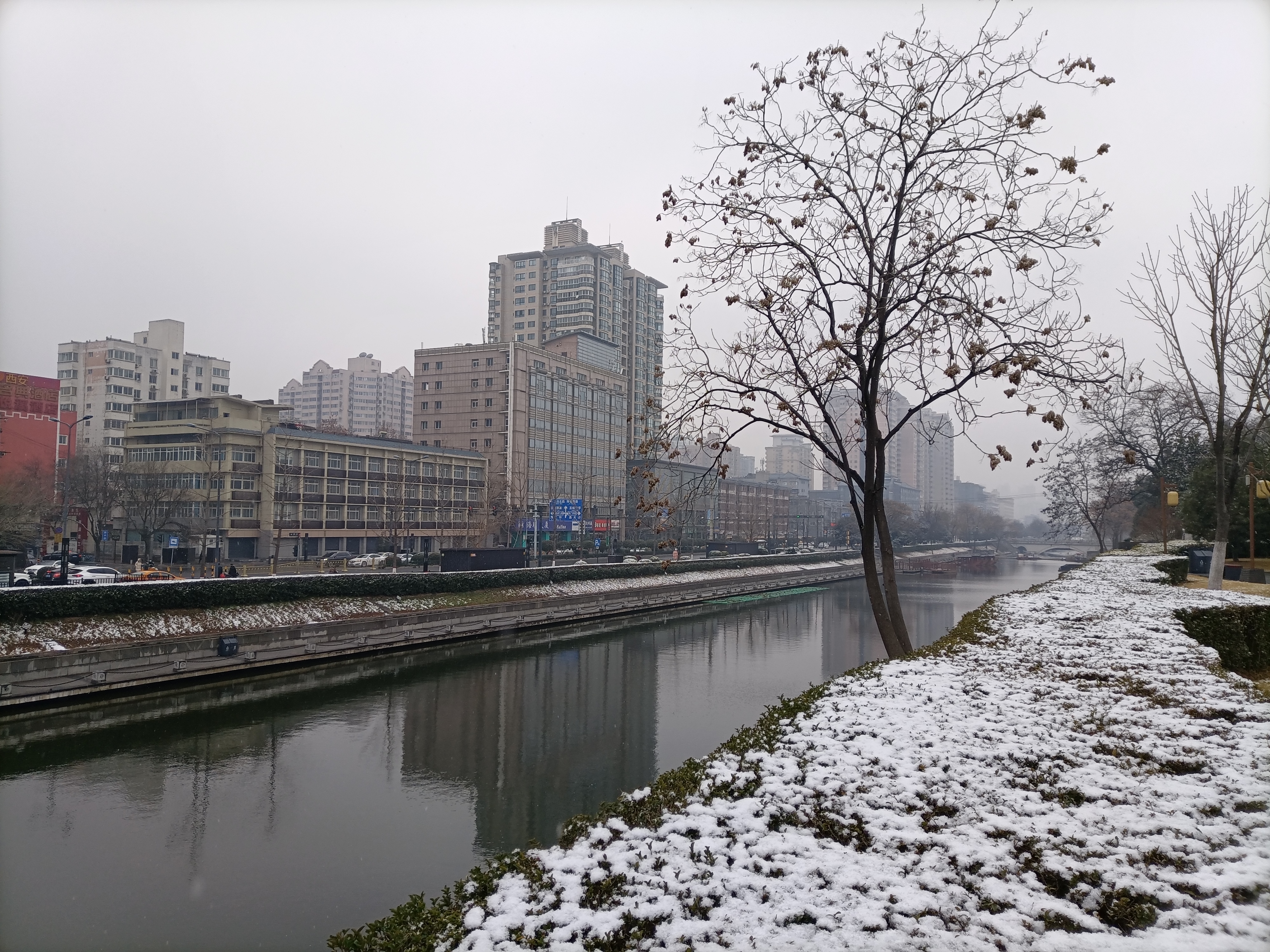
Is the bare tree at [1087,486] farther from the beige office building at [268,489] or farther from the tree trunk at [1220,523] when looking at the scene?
the beige office building at [268,489]

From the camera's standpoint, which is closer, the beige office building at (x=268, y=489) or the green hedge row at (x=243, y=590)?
the green hedge row at (x=243, y=590)

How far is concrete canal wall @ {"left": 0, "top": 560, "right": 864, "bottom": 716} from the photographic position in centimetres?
1655

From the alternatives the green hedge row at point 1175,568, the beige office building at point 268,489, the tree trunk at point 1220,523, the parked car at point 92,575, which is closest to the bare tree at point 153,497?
the beige office building at point 268,489

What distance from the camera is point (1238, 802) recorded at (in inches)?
166

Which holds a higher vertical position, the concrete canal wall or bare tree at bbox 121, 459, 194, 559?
bare tree at bbox 121, 459, 194, 559

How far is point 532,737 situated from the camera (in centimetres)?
1603

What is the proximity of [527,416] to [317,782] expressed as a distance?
55.4 meters

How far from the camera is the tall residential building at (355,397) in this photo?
501 feet

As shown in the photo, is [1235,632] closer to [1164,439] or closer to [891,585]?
[891,585]

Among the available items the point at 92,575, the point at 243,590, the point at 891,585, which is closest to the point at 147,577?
the point at 92,575

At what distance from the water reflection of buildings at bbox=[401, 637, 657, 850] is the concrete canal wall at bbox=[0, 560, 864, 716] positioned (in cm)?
384

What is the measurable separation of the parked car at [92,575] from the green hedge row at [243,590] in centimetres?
443

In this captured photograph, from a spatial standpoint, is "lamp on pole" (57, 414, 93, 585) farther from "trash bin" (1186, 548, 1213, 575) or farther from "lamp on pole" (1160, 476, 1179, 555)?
"lamp on pole" (1160, 476, 1179, 555)

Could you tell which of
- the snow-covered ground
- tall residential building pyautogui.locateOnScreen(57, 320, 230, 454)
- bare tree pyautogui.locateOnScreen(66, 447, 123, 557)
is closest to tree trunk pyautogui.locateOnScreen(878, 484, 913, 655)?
the snow-covered ground
